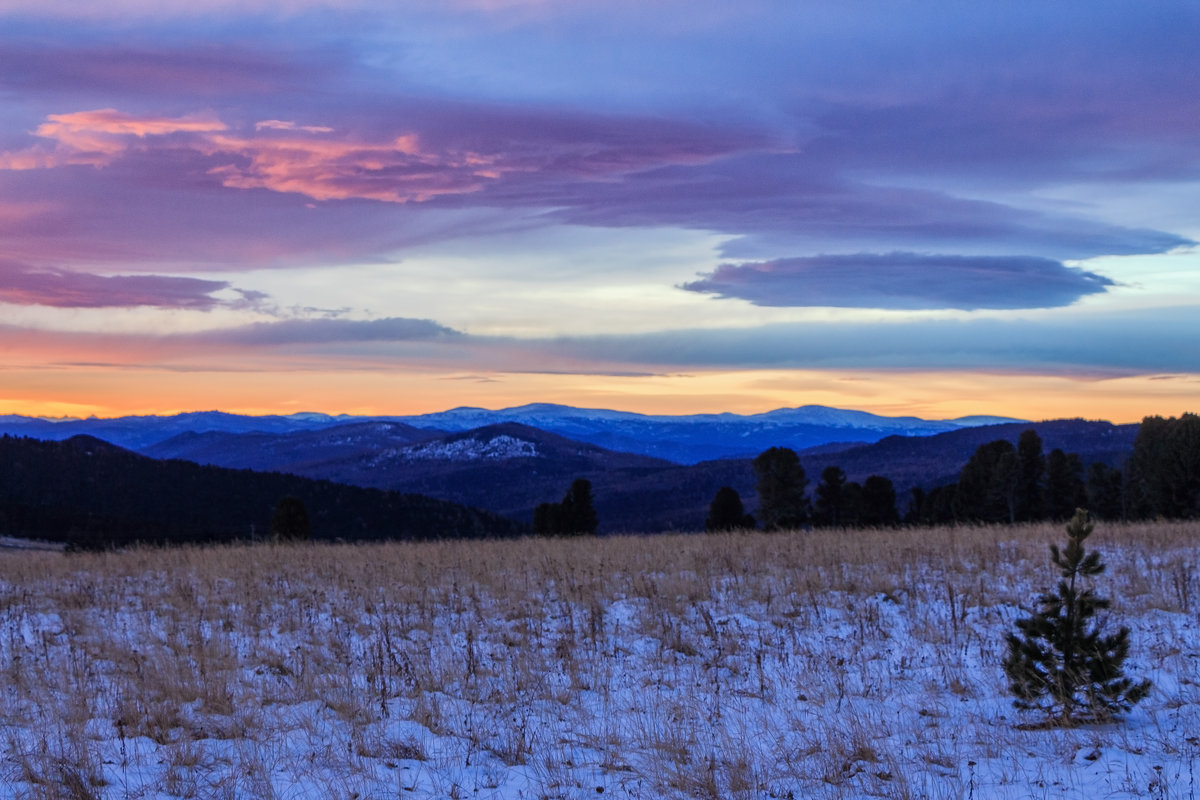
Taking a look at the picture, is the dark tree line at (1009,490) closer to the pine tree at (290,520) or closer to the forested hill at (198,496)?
the pine tree at (290,520)

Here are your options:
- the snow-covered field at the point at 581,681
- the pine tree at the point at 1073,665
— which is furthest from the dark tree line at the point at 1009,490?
the pine tree at the point at 1073,665

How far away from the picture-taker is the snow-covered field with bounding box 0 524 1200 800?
605cm

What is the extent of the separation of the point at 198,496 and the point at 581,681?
128202 millimetres

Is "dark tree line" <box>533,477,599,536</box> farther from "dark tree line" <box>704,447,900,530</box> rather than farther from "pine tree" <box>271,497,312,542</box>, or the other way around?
"pine tree" <box>271,497,312,542</box>

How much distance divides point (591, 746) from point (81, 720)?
14.1 ft

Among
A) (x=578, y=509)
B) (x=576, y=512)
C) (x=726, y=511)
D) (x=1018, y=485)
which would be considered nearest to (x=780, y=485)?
(x=726, y=511)

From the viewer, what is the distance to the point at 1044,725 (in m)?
6.98

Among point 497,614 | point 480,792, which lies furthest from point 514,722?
point 497,614

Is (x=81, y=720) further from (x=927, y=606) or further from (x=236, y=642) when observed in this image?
(x=927, y=606)

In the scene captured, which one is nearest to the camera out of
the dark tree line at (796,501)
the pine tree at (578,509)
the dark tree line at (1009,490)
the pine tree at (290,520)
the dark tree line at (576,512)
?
the pine tree at (290,520)

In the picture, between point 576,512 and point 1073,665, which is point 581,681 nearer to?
point 1073,665

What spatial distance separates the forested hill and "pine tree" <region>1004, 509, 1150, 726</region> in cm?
10626

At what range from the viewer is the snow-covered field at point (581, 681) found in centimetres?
605

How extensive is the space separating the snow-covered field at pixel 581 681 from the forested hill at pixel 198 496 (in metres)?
99.7
